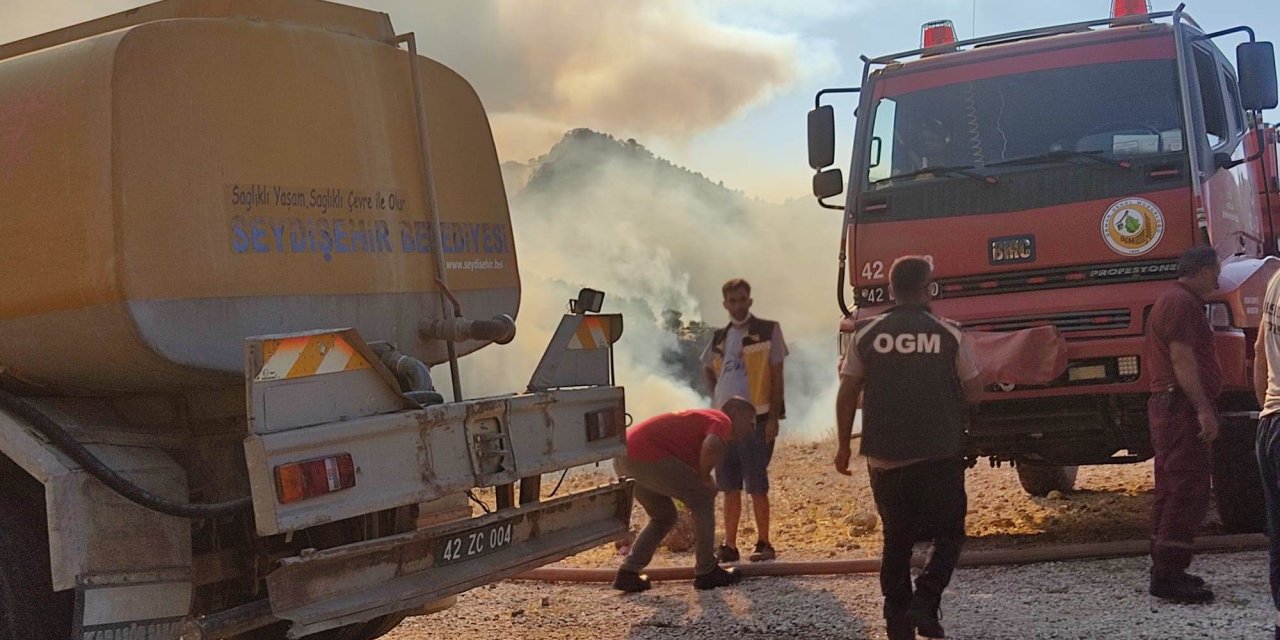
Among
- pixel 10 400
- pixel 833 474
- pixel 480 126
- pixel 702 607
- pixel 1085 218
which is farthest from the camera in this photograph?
pixel 833 474

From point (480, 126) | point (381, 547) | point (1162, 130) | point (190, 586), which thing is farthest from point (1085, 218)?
point (190, 586)

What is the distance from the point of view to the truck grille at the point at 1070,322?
715 cm

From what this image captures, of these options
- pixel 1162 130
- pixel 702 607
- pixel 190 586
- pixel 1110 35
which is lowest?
pixel 702 607

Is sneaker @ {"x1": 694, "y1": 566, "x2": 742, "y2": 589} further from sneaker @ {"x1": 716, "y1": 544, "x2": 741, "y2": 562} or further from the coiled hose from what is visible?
the coiled hose

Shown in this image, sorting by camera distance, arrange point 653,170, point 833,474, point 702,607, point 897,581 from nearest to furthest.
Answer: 1. point 897,581
2. point 702,607
3. point 833,474
4. point 653,170

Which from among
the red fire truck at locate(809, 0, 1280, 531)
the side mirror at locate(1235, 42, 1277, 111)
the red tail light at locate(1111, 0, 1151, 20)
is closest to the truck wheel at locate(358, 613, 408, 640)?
the red fire truck at locate(809, 0, 1280, 531)

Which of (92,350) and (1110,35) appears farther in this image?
(1110,35)

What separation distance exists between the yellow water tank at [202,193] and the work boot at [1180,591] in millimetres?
3584

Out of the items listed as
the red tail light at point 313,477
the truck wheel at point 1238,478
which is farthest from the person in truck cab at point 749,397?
the red tail light at point 313,477

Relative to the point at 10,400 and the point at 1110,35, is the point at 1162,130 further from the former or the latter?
the point at 10,400

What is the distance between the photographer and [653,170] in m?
25.9

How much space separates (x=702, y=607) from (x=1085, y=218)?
303 centimetres

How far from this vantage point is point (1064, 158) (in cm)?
746

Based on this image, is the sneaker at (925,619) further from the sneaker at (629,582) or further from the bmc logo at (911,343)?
the sneaker at (629,582)
